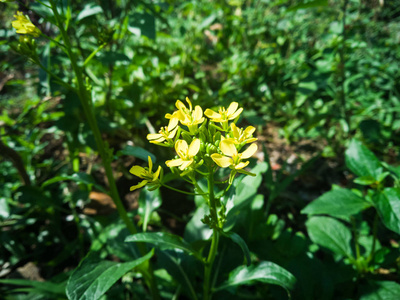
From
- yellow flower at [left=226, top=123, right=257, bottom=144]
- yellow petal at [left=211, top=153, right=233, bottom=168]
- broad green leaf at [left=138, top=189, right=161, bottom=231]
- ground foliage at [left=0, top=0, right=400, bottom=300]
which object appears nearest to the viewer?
yellow petal at [left=211, top=153, right=233, bottom=168]

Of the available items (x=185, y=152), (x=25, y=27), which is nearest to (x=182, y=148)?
(x=185, y=152)

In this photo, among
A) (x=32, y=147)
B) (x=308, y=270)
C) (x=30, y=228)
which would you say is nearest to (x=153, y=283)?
(x=308, y=270)

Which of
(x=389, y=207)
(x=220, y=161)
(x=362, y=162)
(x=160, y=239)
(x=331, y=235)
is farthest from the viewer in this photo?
(x=331, y=235)

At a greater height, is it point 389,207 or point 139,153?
point 139,153

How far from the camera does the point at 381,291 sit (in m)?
1.28

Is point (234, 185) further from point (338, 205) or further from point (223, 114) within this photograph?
point (338, 205)

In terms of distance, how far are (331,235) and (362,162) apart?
46cm

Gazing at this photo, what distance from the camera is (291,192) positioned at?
2168 millimetres

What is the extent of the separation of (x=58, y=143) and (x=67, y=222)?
3.72 feet

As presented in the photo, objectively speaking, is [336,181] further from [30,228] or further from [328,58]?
[30,228]

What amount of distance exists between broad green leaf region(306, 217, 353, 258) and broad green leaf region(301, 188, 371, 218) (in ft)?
0.99

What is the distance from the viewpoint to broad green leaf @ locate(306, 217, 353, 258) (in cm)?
148

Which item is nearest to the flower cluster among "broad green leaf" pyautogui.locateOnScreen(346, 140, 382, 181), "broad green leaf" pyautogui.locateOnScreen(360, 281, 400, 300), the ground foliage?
the ground foliage

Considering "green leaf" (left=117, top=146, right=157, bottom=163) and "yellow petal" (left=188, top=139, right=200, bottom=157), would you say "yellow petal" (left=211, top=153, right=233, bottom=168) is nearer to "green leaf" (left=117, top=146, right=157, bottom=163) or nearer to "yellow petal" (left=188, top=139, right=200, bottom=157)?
"yellow petal" (left=188, top=139, right=200, bottom=157)
